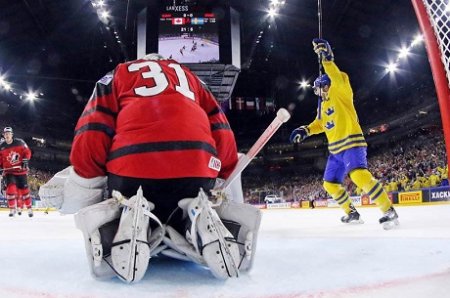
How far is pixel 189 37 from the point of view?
7004mm

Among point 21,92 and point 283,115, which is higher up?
Answer: point 21,92

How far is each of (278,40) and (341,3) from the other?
3.30m

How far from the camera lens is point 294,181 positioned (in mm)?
24125

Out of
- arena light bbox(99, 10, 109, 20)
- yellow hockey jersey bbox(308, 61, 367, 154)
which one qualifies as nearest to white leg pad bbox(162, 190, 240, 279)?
yellow hockey jersey bbox(308, 61, 367, 154)

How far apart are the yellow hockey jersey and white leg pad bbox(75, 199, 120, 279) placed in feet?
8.95

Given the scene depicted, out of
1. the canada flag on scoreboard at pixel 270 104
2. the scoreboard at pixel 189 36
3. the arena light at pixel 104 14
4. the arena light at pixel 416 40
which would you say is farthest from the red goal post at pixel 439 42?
the canada flag on scoreboard at pixel 270 104

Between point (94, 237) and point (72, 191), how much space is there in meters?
0.29

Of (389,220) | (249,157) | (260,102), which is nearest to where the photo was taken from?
(249,157)

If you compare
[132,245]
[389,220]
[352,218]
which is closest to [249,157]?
[132,245]

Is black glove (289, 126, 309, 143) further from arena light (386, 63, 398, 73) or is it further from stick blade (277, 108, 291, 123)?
arena light (386, 63, 398, 73)

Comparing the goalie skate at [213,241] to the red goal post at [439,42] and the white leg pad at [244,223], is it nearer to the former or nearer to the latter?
the white leg pad at [244,223]

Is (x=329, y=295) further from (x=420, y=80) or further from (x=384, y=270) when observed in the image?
(x=420, y=80)

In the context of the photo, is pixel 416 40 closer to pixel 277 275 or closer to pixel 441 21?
pixel 441 21

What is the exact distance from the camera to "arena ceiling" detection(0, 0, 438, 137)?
12164 mm
